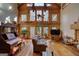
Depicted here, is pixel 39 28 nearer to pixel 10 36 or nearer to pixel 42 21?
pixel 42 21

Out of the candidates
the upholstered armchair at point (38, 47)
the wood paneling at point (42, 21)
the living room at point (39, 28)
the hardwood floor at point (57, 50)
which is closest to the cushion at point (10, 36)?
the living room at point (39, 28)

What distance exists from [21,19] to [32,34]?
0.48m

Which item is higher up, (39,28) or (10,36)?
(39,28)

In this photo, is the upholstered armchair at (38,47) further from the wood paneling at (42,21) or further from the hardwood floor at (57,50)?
the wood paneling at (42,21)

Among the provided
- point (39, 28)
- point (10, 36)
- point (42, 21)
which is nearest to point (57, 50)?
point (39, 28)

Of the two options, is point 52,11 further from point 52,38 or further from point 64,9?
point 52,38

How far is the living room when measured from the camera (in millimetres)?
5637

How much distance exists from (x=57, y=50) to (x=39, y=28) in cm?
72

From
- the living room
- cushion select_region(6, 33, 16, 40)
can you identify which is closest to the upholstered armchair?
the living room

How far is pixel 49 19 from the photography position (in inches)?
227

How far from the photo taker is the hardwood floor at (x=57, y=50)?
564 cm

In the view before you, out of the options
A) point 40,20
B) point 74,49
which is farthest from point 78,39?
point 40,20

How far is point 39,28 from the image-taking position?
227 inches

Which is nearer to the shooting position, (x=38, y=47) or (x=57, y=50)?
(x=57, y=50)
